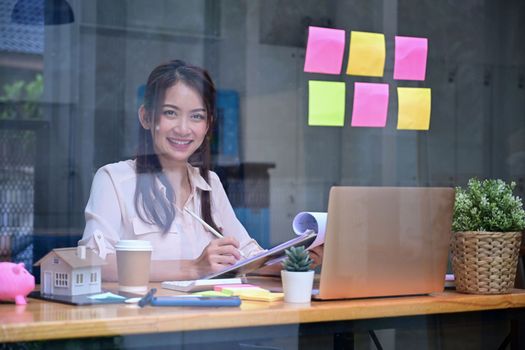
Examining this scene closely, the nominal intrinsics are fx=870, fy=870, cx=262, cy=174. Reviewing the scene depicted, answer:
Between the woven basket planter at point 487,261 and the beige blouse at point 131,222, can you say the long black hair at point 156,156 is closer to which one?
the beige blouse at point 131,222

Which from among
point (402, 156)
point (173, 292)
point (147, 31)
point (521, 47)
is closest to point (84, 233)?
point (173, 292)

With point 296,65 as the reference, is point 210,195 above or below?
below

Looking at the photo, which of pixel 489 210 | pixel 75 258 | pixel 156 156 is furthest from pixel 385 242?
pixel 156 156

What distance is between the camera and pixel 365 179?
114 inches

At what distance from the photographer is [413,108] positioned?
2.76m

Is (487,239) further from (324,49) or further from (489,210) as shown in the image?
(324,49)

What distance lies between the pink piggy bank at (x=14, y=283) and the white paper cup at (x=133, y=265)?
0.61 ft

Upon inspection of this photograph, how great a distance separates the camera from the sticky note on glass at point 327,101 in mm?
2668

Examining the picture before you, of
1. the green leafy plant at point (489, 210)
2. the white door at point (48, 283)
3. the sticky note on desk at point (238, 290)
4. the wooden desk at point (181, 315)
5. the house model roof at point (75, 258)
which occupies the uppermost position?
the green leafy plant at point (489, 210)

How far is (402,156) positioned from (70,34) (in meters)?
1.16

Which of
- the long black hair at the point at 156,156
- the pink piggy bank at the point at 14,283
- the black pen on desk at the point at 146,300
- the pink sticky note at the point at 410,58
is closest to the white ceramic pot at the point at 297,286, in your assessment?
the black pen on desk at the point at 146,300

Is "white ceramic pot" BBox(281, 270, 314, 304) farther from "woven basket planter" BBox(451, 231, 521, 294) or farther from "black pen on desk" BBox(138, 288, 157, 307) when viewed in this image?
"woven basket planter" BBox(451, 231, 521, 294)

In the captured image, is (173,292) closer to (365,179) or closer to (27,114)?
(27,114)

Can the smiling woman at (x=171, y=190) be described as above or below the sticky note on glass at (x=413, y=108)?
below
